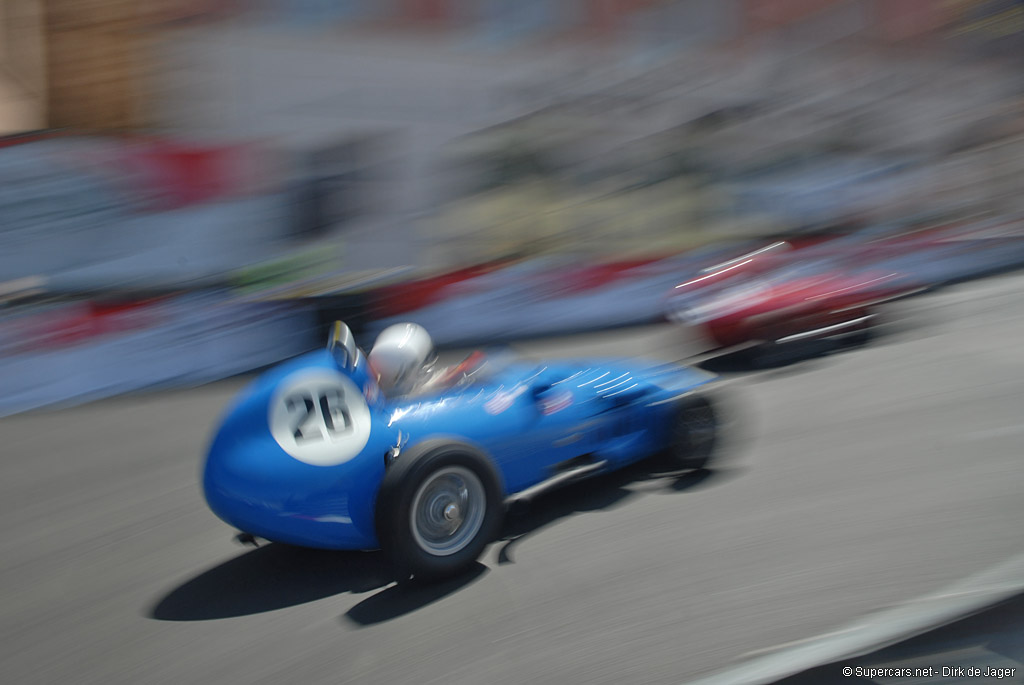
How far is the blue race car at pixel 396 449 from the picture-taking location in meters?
3.98

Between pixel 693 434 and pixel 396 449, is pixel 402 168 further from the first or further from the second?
pixel 396 449

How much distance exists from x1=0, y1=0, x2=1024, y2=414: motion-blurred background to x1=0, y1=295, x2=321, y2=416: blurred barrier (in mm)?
21

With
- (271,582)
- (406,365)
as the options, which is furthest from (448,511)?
(271,582)

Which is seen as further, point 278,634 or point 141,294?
point 141,294

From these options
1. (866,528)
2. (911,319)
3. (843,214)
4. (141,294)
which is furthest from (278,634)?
(843,214)

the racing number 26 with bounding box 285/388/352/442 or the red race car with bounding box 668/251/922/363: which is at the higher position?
the racing number 26 with bounding box 285/388/352/442

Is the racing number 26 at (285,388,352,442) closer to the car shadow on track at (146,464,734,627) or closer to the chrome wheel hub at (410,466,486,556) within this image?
the chrome wheel hub at (410,466,486,556)

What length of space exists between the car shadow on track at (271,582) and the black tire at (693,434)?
1795mm

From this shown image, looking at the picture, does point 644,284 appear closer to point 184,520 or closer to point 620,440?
point 620,440

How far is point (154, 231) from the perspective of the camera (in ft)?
31.7

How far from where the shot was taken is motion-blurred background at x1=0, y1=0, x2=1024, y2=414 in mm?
9227

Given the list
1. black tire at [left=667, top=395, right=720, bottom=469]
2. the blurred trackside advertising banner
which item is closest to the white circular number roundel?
black tire at [left=667, top=395, right=720, bottom=469]

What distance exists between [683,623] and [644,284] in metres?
7.61

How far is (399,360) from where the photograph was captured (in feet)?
14.7
